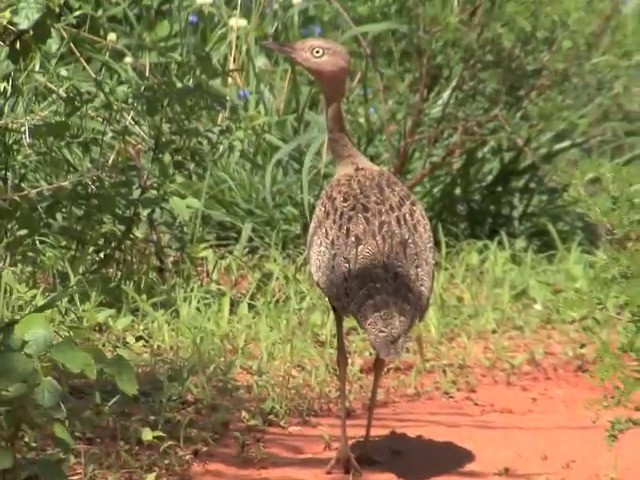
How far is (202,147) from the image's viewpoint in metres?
6.68

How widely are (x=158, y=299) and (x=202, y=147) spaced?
2.33 ft

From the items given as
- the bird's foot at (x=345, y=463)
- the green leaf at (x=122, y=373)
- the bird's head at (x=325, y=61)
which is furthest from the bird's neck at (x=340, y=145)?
the green leaf at (x=122, y=373)

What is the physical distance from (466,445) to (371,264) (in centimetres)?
76

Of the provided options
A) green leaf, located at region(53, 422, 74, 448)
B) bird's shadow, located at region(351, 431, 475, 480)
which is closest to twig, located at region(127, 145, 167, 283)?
bird's shadow, located at region(351, 431, 475, 480)

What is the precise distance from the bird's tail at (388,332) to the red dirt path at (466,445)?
489mm

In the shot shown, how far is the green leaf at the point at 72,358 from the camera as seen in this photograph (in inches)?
140

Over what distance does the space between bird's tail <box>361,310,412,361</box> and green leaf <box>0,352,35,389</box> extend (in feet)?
4.95

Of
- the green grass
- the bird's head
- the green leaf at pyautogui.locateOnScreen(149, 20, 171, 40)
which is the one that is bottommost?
the green grass

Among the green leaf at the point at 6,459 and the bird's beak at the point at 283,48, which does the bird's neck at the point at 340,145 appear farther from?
the green leaf at the point at 6,459

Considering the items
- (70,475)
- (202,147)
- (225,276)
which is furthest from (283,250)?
(70,475)

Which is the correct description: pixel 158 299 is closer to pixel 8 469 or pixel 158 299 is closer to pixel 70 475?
pixel 70 475

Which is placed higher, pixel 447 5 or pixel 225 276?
pixel 447 5

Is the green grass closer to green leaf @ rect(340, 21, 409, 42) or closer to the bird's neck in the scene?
the bird's neck

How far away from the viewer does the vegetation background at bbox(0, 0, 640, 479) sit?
4.88m
